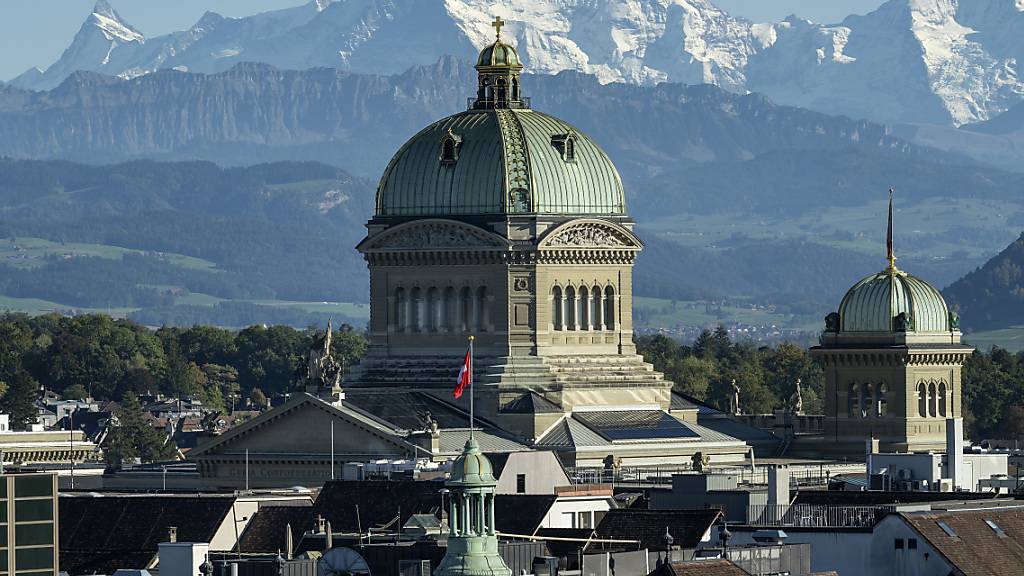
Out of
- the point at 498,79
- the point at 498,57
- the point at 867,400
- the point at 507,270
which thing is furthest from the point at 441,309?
the point at 867,400

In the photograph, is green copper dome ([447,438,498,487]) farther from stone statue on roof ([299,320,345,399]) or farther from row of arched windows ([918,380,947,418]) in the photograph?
row of arched windows ([918,380,947,418])

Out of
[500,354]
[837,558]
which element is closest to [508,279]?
[500,354]

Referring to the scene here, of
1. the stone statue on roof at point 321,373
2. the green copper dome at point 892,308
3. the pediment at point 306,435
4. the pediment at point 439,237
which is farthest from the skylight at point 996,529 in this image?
the green copper dome at point 892,308

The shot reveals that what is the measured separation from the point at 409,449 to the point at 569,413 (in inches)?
388

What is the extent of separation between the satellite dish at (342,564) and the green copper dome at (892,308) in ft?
241

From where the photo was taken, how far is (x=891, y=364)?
145 metres

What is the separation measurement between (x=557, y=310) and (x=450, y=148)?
683 cm

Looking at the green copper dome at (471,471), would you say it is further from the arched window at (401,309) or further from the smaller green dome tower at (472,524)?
the arched window at (401,309)

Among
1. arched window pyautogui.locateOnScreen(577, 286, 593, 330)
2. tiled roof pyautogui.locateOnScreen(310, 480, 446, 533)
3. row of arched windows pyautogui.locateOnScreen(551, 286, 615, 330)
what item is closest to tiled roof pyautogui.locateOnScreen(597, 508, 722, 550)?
tiled roof pyautogui.locateOnScreen(310, 480, 446, 533)

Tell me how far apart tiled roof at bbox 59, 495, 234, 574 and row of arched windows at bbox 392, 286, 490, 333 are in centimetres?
3076

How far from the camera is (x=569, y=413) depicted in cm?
13600

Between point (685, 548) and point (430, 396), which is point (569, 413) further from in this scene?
point (685, 548)

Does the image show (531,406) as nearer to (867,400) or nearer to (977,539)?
(867,400)

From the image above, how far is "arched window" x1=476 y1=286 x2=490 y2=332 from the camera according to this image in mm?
137750
